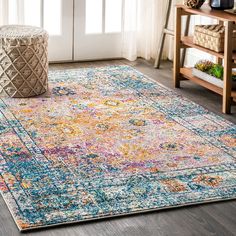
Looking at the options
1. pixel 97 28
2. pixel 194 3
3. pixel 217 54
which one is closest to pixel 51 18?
pixel 97 28

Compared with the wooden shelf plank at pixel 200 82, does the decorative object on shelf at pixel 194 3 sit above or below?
above

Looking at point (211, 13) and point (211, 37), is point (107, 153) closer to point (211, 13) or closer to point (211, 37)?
point (211, 37)

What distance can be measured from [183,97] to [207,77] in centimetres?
21

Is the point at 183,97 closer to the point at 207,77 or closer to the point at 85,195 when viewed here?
the point at 207,77

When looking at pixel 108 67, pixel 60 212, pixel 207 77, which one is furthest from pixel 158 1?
pixel 60 212

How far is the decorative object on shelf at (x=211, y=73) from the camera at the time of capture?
441 cm

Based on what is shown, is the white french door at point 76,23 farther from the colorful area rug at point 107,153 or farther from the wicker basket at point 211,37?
the wicker basket at point 211,37

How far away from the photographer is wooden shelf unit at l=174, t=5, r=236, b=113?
4.10 metres

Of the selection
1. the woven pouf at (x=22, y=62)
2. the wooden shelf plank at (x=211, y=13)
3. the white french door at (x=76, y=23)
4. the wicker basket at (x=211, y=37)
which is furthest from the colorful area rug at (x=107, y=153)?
the white french door at (x=76, y=23)

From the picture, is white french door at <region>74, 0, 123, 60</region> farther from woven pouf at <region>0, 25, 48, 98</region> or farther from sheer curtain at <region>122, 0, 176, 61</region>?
woven pouf at <region>0, 25, 48, 98</region>

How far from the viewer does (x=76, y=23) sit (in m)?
5.39

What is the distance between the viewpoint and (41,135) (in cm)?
370

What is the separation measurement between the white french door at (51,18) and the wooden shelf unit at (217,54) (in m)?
1.04

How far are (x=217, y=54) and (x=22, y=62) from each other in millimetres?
1267
